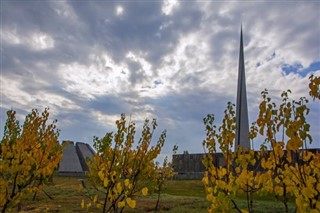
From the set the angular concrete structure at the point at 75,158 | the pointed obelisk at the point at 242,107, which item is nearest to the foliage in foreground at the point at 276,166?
the pointed obelisk at the point at 242,107

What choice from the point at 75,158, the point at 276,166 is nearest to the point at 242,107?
the point at 75,158

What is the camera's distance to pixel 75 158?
6219 cm

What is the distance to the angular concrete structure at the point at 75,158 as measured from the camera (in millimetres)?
58625

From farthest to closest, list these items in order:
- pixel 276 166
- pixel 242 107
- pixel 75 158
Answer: pixel 75 158, pixel 242 107, pixel 276 166

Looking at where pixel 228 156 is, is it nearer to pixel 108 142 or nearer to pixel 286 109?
pixel 286 109

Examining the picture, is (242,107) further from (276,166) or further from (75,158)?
(276,166)

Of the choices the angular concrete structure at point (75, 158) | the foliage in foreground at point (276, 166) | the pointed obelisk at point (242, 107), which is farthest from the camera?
the angular concrete structure at point (75, 158)

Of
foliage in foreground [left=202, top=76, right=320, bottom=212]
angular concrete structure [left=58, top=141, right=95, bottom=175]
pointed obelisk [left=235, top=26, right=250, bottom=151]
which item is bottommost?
foliage in foreground [left=202, top=76, right=320, bottom=212]

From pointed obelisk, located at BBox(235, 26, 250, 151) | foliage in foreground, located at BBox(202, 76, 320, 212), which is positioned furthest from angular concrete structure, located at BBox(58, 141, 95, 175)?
foliage in foreground, located at BBox(202, 76, 320, 212)

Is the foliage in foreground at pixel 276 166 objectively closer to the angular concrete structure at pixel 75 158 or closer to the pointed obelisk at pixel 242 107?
the pointed obelisk at pixel 242 107

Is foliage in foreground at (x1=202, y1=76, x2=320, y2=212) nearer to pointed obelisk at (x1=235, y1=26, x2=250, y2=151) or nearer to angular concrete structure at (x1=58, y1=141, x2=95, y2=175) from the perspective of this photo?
pointed obelisk at (x1=235, y1=26, x2=250, y2=151)

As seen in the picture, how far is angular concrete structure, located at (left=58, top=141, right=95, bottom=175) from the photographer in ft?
192

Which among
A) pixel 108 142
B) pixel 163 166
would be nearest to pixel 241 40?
pixel 163 166

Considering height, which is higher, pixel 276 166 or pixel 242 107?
pixel 242 107
